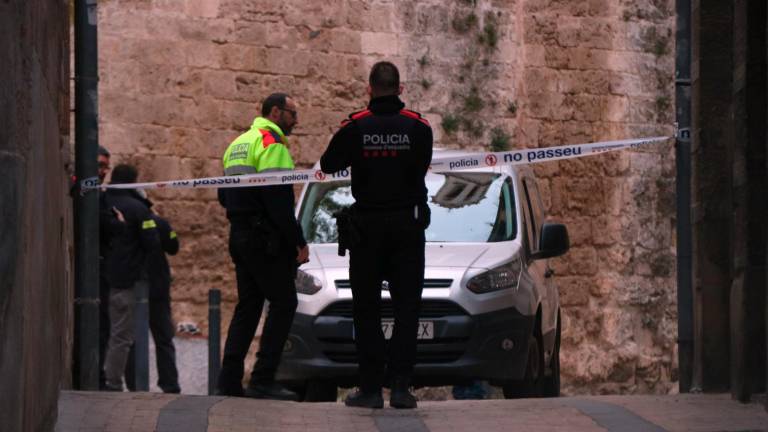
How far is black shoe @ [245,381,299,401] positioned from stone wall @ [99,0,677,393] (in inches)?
252

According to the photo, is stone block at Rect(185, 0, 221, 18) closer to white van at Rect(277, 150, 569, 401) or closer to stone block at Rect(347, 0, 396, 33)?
stone block at Rect(347, 0, 396, 33)

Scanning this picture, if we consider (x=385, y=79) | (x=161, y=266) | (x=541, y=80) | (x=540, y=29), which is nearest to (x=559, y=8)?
(x=540, y=29)

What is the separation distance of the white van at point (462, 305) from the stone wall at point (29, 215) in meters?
3.16

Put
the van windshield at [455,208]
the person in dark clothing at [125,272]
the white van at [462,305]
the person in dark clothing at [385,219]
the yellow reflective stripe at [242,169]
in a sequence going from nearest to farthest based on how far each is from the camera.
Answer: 1. the person in dark clothing at [385,219]
2. the yellow reflective stripe at [242,169]
3. the white van at [462,305]
4. the van windshield at [455,208]
5. the person in dark clothing at [125,272]

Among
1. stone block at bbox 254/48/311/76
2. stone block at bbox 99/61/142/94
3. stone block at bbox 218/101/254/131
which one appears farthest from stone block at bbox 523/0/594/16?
stone block at bbox 99/61/142/94

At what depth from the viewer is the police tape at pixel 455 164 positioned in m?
9.66

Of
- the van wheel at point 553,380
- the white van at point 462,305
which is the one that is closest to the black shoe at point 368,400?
the white van at point 462,305

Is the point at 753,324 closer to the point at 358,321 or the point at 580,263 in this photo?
the point at 358,321

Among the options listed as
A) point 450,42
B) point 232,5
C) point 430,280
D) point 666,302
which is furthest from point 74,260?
point 666,302

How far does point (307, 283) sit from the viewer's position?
419 inches

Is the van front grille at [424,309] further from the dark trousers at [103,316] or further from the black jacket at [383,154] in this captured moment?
the dark trousers at [103,316]

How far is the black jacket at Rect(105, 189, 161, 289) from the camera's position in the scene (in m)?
12.8

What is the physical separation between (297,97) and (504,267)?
6.71m

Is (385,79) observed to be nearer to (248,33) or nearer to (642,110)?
(248,33)
